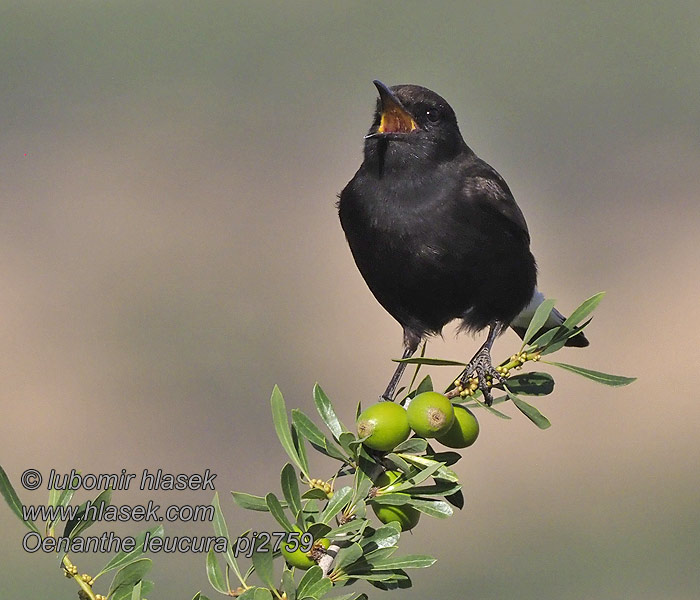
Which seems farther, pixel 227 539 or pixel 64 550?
pixel 227 539

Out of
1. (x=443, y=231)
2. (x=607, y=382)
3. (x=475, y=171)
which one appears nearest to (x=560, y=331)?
(x=607, y=382)

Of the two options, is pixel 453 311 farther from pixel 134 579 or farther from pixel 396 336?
pixel 396 336

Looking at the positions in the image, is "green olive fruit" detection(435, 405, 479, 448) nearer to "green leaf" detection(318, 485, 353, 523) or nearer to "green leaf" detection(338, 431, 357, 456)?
"green leaf" detection(338, 431, 357, 456)

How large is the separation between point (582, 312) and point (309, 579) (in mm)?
1112

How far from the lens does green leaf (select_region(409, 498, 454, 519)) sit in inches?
71.6

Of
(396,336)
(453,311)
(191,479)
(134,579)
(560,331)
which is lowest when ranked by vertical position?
(134,579)

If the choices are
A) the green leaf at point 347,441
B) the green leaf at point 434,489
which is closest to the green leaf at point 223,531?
the green leaf at point 347,441

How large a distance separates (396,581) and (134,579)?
476 millimetres

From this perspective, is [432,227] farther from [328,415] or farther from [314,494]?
[314,494]

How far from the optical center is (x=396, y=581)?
67.6 inches

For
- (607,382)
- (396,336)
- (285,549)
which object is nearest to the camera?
(285,549)

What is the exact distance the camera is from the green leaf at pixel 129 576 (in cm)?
148

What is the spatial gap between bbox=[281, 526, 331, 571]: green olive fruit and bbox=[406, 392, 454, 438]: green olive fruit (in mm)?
384

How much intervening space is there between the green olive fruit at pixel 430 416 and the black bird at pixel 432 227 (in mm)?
1826
